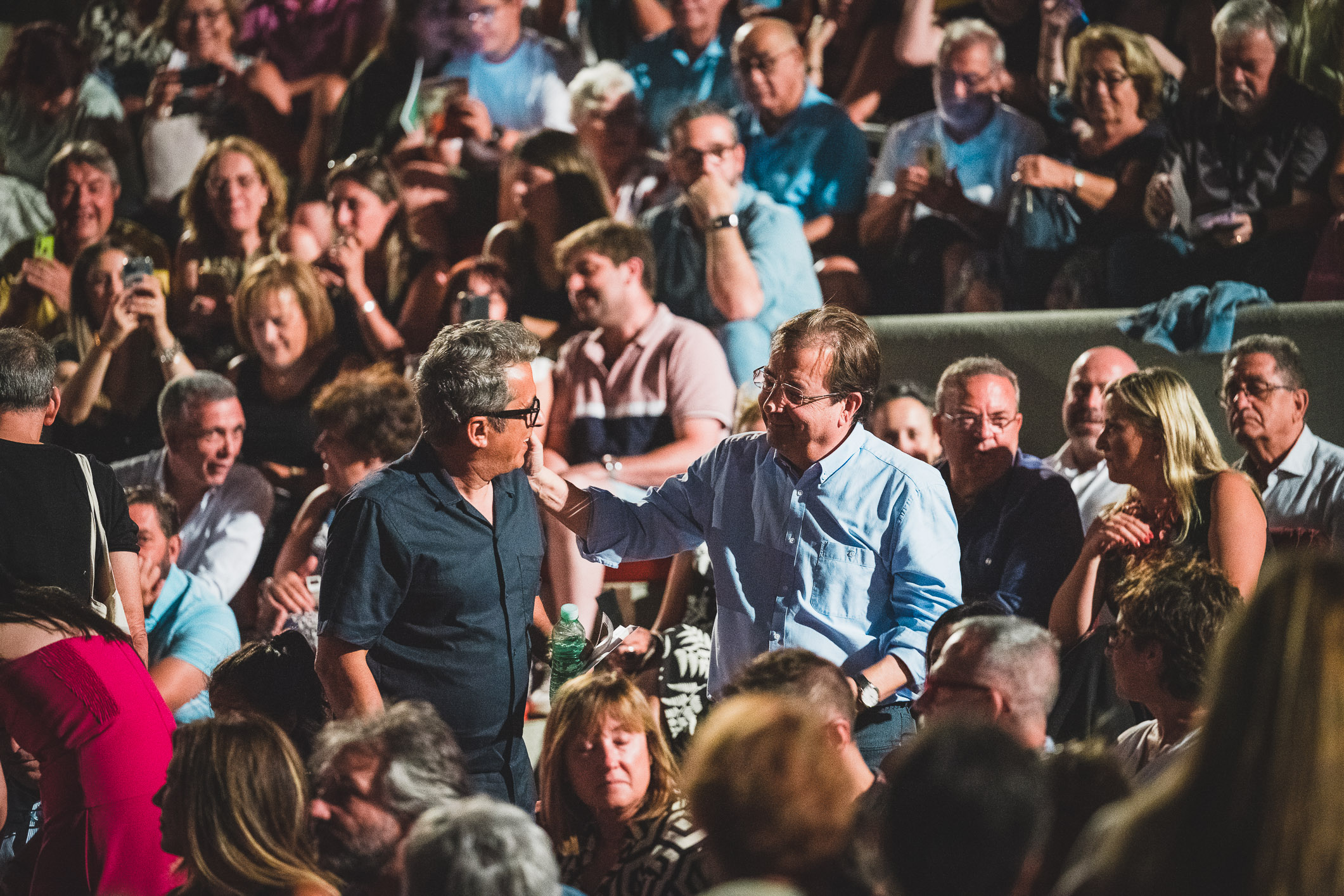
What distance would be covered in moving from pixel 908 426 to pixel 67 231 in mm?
4207

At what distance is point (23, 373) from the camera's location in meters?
3.20

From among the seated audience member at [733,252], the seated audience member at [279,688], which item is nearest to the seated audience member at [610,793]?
the seated audience member at [279,688]

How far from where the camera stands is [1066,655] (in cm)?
361

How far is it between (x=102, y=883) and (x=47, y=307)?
4424 millimetres

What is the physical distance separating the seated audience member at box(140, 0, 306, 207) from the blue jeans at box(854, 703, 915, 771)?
5.35 meters

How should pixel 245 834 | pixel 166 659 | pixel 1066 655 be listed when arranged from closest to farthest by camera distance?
pixel 245 834
pixel 1066 655
pixel 166 659

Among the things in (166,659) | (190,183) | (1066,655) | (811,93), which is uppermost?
(811,93)

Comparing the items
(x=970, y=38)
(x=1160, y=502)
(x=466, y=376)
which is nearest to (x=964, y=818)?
(x=466, y=376)

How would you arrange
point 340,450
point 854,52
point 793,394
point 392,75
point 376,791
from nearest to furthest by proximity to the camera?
point 376,791 < point 793,394 < point 340,450 < point 854,52 < point 392,75

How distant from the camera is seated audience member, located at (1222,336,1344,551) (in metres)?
4.11

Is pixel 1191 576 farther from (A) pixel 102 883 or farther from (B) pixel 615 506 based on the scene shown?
(A) pixel 102 883

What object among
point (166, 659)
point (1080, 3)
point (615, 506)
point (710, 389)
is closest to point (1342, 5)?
point (1080, 3)

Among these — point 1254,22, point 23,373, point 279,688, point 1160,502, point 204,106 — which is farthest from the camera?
point 204,106

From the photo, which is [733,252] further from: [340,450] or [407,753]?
[407,753]
